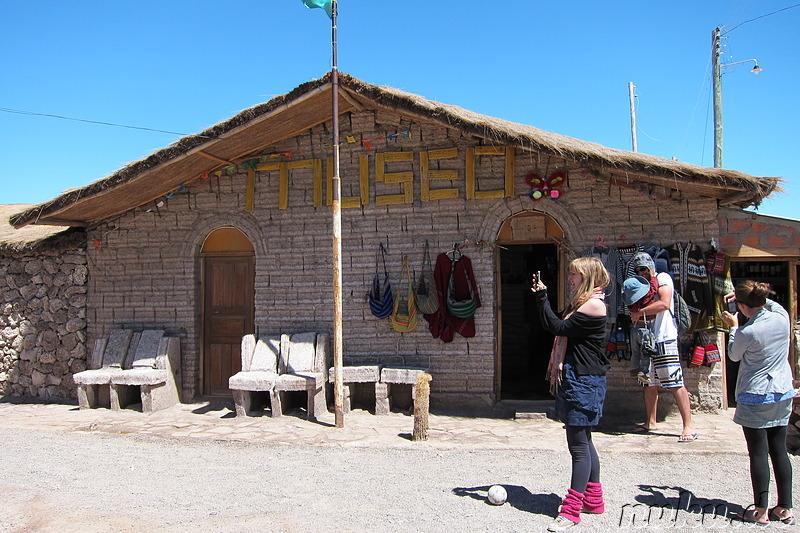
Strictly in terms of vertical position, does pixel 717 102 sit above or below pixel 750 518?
above

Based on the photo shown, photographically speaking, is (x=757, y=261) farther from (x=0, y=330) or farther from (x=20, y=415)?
(x=0, y=330)

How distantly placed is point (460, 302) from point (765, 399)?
4002mm

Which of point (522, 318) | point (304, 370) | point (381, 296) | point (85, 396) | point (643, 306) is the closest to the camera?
point (643, 306)

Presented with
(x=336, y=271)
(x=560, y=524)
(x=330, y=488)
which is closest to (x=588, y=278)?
(x=560, y=524)

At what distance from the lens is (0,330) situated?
9375 mm

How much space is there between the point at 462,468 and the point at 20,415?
6.31m

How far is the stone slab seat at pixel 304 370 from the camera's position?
736cm

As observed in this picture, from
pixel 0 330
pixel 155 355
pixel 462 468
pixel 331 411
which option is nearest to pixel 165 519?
pixel 462 468

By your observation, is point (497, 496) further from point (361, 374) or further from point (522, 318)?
point (522, 318)

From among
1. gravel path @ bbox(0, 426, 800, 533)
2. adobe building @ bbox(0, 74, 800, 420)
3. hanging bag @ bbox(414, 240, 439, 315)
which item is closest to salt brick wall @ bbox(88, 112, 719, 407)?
adobe building @ bbox(0, 74, 800, 420)

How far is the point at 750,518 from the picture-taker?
403 cm

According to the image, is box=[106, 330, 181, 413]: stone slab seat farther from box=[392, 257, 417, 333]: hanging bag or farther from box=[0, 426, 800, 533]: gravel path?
box=[392, 257, 417, 333]: hanging bag

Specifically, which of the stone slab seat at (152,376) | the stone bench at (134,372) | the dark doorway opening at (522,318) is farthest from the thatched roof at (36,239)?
the dark doorway opening at (522,318)

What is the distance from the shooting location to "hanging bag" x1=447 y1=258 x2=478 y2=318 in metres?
7.52
